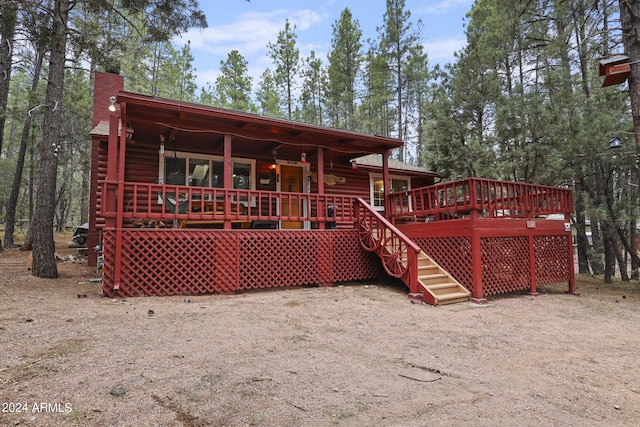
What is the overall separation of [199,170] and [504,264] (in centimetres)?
767

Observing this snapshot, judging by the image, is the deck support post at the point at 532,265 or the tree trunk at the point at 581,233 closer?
the deck support post at the point at 532,265

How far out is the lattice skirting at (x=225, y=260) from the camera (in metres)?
5.88

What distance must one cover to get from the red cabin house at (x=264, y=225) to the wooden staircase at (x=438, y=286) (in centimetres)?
3

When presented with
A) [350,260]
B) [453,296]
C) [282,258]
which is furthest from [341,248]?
[453,296]

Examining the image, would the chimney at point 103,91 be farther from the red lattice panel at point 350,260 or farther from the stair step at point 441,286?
the stair step at point 441,286

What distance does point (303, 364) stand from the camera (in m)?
3.06

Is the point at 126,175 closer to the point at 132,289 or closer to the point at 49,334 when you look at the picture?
the point at 132,289

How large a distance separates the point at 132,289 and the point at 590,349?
667cm

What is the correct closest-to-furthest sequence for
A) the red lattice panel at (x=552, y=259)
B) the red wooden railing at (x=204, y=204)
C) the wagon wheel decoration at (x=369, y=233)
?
the red wooden railing at (x=204, y=204) < the wagon wheel decoration at (x=369, y=233) < the red lattice panel at (x=552, y=259)

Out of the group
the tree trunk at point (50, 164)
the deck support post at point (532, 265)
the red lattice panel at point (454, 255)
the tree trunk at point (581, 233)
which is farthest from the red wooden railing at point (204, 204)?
the tree trunk at point (581, 233)

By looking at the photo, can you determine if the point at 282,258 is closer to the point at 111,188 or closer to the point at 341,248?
the point at 341,248

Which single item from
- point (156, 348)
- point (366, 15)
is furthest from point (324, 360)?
point (366, 15)

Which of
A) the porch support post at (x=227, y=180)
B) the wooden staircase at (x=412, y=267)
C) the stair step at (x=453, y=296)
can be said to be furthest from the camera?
the porch support post at (x=227, y=180)

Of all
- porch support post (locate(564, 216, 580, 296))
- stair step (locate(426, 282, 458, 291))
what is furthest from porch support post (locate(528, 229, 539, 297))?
stair step (locate(426, 282, 458, 291))
